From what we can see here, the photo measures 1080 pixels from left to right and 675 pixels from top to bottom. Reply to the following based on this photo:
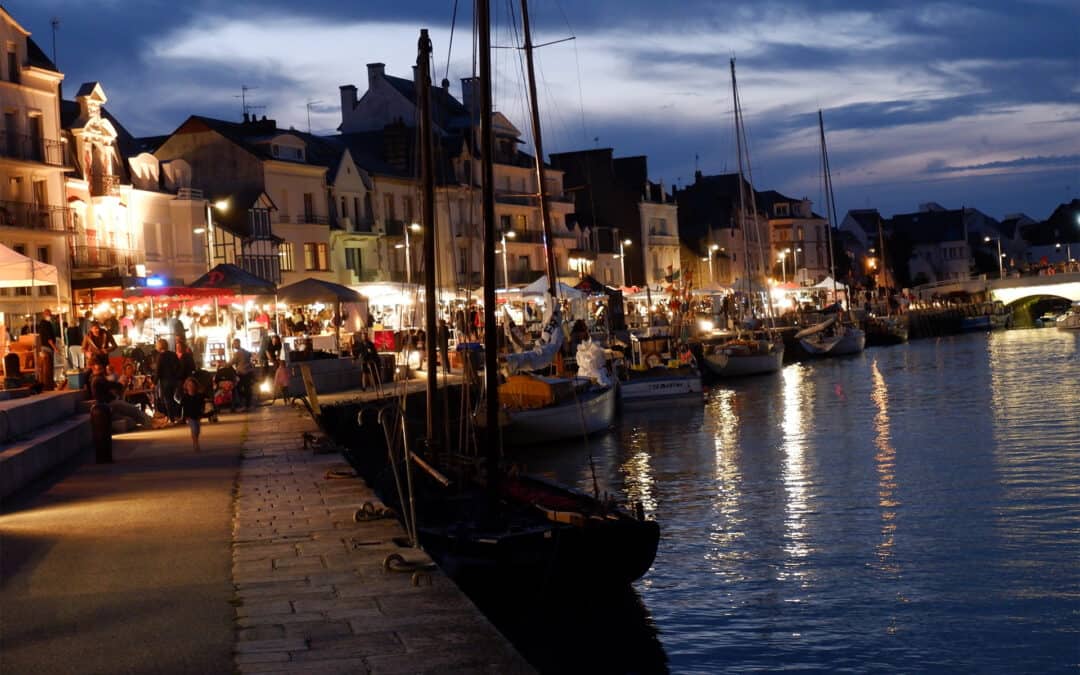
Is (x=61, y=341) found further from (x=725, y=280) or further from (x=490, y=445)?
(x=725, y=280)

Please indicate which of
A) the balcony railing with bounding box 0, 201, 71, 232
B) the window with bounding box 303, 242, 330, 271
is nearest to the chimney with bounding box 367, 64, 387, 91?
the window with bounding box 303, 242, 330, 271

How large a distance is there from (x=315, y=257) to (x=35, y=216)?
23817 millimetres

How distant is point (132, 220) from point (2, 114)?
26.8ft

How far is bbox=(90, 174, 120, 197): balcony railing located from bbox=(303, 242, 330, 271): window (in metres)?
17.5

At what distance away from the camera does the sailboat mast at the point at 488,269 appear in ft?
60.3

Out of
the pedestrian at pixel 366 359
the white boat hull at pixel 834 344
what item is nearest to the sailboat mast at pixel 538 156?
the pedestrian at pixel 366 359

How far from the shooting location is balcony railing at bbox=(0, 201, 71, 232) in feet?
179

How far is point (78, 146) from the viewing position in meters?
59.7

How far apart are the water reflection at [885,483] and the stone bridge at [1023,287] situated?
82.8 metres

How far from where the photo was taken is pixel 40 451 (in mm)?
21328

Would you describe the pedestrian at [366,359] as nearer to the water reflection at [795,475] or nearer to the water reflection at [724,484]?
the water reflection at [724,484]

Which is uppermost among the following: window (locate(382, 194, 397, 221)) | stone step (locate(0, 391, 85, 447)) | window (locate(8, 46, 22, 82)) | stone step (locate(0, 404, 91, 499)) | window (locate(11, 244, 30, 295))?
window (locate(8, 46, 22, 82))

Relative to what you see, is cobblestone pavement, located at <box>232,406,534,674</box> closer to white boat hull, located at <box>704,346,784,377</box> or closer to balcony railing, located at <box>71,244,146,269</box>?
balcony railing, located at <box>71,244,146,269</box>

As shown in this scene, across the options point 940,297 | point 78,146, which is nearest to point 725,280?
point 940,297
